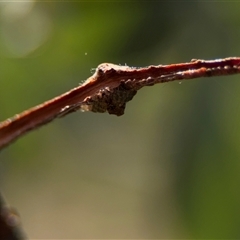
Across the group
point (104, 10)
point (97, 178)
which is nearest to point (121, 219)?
point (97, 178)

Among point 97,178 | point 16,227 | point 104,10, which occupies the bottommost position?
point 16,227

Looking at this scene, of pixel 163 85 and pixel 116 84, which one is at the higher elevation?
pixel 163 85

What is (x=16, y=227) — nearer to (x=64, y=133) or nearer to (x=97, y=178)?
(x=64, y=133)

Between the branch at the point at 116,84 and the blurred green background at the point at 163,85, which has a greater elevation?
the blurred green background at the point at 163,85

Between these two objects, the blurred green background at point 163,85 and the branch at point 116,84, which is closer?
the branch at point 116,84

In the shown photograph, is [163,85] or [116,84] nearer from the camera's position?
[116,84]

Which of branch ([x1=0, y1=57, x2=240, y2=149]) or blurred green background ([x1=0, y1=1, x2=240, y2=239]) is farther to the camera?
blurred green background ([x1=0, y1=1, x2=240, y2=239])

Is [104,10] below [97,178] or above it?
above

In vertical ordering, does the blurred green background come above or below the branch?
above
